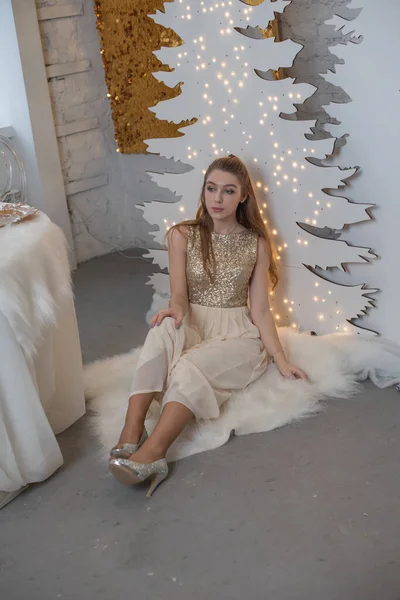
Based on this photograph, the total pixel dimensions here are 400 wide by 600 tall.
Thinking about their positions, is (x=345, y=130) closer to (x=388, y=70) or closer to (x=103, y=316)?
(x=388, y=70)

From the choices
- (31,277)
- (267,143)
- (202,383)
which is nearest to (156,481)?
(202,383)

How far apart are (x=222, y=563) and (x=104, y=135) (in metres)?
2.53

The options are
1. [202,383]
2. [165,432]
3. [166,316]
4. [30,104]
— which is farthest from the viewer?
[30,104]

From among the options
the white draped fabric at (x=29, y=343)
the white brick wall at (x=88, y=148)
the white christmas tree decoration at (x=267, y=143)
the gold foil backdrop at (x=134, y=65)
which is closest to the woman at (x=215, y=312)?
the white christmas tree decoration at (x=267, y=143)

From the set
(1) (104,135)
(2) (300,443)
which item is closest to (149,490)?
(2) (300,443)

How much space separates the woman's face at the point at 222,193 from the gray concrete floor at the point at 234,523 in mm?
693

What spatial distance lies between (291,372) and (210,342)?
10.4 inches

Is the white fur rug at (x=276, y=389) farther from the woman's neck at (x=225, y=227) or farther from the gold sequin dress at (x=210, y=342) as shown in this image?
the woman's neck at (x=225, y=227)

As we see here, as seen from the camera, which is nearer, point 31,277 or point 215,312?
point 31,277

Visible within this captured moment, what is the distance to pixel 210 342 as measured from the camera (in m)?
2.29

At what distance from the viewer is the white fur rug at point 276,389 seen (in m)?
2.11

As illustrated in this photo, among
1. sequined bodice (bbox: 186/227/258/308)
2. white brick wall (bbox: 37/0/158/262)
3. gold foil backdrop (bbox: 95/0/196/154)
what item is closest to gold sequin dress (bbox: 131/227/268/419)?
sequined bodice (bbox: 186/227/258/308)

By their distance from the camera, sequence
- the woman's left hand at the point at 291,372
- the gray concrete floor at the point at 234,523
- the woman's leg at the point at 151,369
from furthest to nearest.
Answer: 1. the woman's left hand at the point at 291,372
2. the woman's leg at the point at 151,369
3. the gray concrete floor at the point at 234,523

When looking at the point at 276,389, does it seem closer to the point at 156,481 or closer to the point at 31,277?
the point at 156,481
